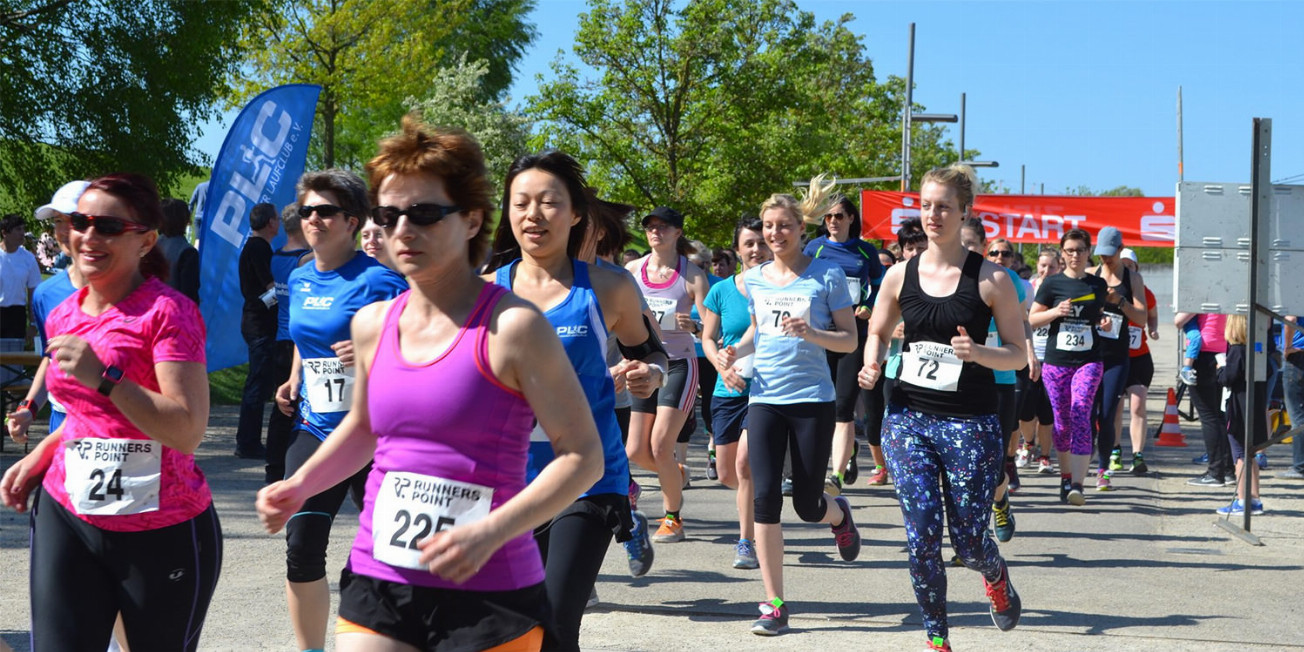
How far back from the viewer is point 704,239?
128ft

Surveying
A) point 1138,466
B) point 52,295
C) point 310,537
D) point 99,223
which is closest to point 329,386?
point 310,537

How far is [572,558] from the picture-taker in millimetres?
4195

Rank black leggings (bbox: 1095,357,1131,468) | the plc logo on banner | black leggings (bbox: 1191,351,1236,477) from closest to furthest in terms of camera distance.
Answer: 1. black leggings (bbox: 1095,357,1131,468)
2. black leggings (bbox: 1191,351,1236,477)
3. the plc logo on banner

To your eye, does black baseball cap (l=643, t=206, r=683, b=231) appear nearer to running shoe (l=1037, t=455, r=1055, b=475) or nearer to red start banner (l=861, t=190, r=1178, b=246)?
running shoe (l=1037, t=455, r=1055, b=475)

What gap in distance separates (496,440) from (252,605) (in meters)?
4.16

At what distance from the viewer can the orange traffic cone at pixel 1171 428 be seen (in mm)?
15656

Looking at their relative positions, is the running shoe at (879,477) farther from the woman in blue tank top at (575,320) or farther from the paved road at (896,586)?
the woman in blue tank top at (575,320)

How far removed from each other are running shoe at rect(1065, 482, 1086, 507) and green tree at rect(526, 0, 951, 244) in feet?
82.6

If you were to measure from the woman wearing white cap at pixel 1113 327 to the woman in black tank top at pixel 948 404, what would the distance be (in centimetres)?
544

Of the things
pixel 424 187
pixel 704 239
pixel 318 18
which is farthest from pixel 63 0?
pixel 704 239

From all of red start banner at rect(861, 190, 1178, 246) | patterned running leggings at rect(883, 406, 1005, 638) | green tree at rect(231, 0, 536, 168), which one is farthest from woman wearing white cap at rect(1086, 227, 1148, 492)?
green tree at rect(231, 0, 536, 168)

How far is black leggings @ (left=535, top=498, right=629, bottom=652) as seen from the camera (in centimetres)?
412

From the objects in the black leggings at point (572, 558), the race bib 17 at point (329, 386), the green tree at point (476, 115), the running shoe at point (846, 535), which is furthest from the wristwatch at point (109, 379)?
the green tree at point (476, 115)

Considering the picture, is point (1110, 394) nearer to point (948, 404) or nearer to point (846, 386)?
point (846, 386)
